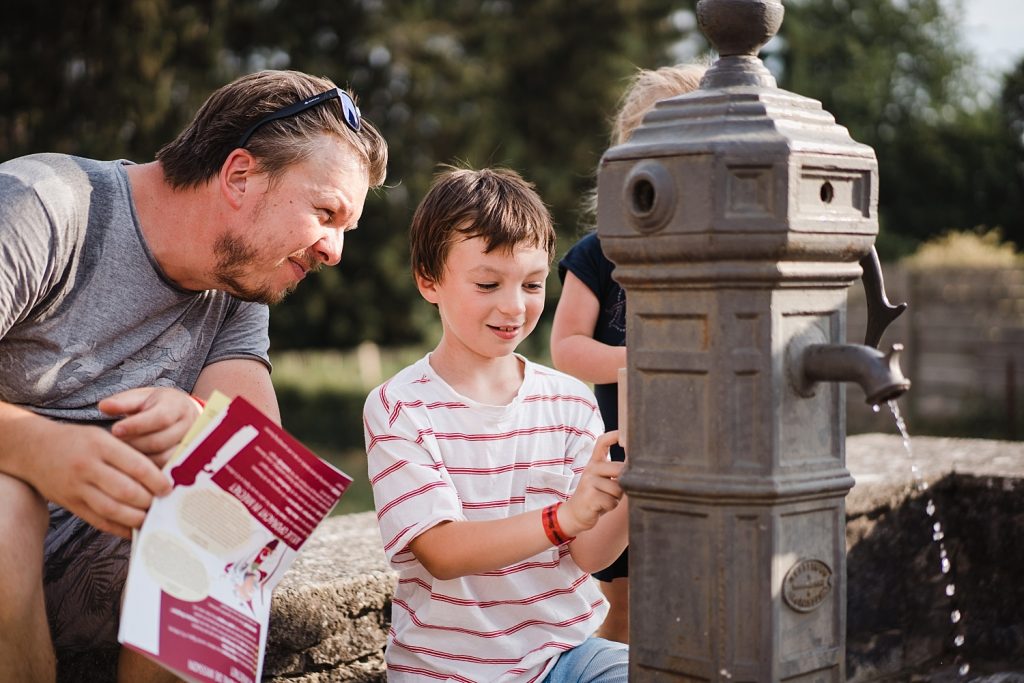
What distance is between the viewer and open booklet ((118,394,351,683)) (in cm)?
180

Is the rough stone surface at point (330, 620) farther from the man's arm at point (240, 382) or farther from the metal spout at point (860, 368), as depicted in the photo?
the metal spout at point (860, 368)

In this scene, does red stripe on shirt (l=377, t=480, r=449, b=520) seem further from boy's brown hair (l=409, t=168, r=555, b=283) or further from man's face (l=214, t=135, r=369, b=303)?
man's face (l=214, t=135, r=369, b=303)

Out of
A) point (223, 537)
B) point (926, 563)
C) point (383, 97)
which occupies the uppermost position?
point (383, 97)

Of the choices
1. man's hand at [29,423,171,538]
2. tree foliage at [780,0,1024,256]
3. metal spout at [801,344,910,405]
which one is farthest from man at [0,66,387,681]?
tree foliage at [780,0,1024,256]

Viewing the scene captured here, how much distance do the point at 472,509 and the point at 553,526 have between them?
0.81ft

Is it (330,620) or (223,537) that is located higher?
(330,620)

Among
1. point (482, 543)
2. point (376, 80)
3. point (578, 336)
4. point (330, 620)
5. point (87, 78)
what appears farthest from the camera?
point (376, 80)

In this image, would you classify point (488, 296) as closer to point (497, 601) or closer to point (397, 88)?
point (497, 601)

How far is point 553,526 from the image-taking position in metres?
2.07

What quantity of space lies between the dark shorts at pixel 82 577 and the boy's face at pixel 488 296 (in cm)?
81

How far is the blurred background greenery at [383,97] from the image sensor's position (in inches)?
398

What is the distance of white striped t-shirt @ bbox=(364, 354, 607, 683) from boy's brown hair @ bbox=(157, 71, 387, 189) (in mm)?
517

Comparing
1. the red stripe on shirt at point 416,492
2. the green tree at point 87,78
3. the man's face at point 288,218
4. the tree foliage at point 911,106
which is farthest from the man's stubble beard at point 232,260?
the tree foliage at point 911,106

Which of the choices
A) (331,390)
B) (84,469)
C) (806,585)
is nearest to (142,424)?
(84,469)
